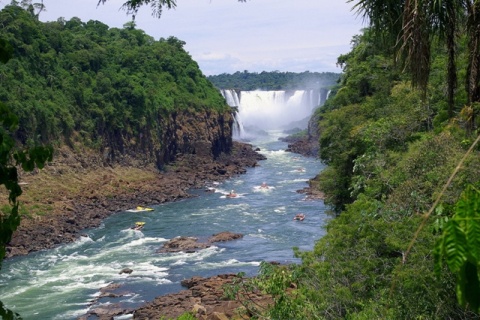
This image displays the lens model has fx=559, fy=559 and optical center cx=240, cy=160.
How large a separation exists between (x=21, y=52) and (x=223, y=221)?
71.4 ft

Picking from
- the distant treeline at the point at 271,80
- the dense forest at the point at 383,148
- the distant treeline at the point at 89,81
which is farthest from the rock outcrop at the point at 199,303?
the distant treeline at the point at 271,80

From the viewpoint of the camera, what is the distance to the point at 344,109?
2256cm

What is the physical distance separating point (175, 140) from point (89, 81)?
9.62 meters

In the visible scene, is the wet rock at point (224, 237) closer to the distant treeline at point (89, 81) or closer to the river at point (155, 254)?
the river at point (155, 254)

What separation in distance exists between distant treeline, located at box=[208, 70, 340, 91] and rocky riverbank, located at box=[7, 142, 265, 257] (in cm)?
5612

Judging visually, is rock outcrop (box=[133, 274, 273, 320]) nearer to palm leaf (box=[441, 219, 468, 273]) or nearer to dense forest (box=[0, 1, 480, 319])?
dense forest (box=[0, 1, 480, 319])

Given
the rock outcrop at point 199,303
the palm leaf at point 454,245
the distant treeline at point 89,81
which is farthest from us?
the distant treeline at point 89,81

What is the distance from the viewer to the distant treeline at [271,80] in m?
108

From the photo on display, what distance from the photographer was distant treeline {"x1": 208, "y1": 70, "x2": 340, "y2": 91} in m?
108

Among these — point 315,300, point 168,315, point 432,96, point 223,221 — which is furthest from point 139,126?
point 315,300

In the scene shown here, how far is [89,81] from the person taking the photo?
4694 centimetres

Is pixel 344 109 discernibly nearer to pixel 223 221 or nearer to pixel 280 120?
pixel 223 221

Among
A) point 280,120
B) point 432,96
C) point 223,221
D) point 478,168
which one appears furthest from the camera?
point 280,120

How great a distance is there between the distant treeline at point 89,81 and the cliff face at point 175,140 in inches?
25.0
